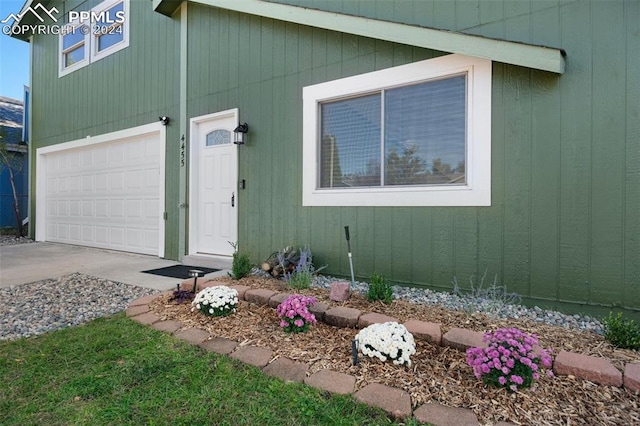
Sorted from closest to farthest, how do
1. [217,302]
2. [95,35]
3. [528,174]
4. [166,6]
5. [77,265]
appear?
1. [217,302]
2. [528,174]
3. [77,265]
4. [166,6]
5. [95,35]

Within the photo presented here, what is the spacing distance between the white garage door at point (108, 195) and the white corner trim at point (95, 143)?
0.06 m

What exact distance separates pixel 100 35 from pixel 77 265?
5288 millimetres

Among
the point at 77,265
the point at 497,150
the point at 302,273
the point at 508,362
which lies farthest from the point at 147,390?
the point at 77,265

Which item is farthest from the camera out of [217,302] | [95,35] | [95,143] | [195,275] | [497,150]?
[95,35]

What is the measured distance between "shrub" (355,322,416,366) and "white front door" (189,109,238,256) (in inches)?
144

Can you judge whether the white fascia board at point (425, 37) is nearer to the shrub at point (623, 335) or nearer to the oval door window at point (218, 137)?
the oval door window at point (218, 137)

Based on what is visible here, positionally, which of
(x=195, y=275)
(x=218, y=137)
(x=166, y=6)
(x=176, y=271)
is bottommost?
(x=176, y=271)

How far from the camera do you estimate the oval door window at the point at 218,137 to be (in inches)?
230

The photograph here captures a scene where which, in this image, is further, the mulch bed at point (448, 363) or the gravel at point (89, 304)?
the gravel at point (89, 304)

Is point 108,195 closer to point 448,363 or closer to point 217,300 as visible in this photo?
point 217,300

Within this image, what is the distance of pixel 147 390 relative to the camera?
2061 mm

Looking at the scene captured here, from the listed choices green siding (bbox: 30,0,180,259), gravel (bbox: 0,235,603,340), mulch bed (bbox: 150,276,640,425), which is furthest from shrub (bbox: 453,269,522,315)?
green siding (bbox: 30,0,180,259)

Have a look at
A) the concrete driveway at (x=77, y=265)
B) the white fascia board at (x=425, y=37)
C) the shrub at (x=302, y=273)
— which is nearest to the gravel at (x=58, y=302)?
the concrete driveway at (x=77, y=265)

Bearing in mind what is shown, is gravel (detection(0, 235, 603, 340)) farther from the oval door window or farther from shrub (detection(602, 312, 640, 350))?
the oval door window
